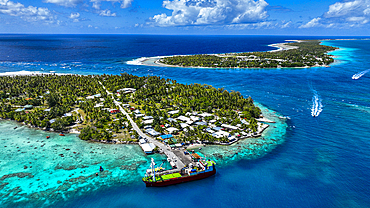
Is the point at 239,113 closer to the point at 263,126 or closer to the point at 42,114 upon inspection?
the point at 263,126

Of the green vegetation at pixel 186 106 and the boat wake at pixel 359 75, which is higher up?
the green vegetation at pixel 186 106

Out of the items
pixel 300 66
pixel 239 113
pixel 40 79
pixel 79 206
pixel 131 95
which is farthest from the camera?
pixel 300 66

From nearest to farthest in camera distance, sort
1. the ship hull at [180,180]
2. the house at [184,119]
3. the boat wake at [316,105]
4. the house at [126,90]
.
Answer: the ship hull at [180,180] → the house at [184,119] → the boat wake at [316,105] → the house at [126,90]

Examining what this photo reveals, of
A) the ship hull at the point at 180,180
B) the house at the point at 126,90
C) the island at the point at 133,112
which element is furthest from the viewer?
the house at the point at 126,90

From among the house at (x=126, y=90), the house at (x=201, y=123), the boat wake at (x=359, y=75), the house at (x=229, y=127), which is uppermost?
the house at (x=126, y=90)

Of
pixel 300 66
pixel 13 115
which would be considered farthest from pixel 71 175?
pixel 300 66

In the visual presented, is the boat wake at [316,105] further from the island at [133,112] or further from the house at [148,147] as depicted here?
the house at [148,147]

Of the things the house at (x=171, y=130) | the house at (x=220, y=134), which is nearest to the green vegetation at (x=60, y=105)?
the house at (x=171, y=130)
